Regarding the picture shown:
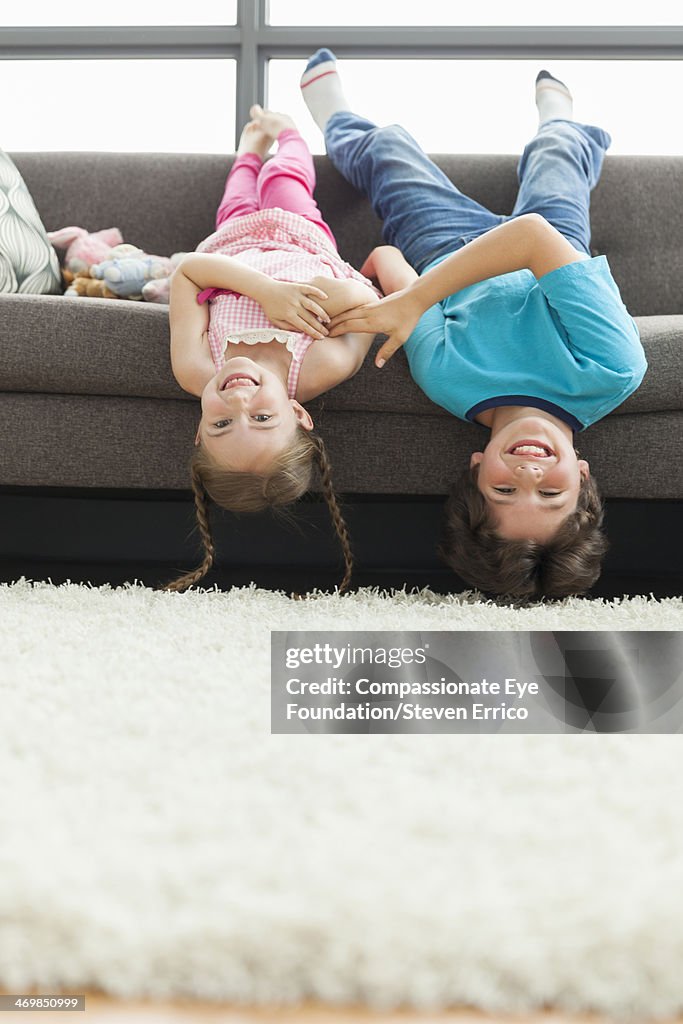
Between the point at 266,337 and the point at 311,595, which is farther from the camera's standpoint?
the point at 266,337

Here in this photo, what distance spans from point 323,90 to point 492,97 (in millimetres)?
798

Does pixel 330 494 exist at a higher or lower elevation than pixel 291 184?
lower

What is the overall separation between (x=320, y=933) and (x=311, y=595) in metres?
0.93

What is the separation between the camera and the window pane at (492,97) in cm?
275

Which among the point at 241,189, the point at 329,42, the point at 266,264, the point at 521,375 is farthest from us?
the point at 329,42

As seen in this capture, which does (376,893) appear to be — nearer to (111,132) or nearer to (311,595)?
(311,595)

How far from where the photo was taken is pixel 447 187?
1959mm

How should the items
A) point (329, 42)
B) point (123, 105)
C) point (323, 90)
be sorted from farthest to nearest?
point (123, 105) < point (329, 42) < point (323, 90)

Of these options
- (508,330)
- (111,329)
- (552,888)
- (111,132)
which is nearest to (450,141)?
(111,132)
